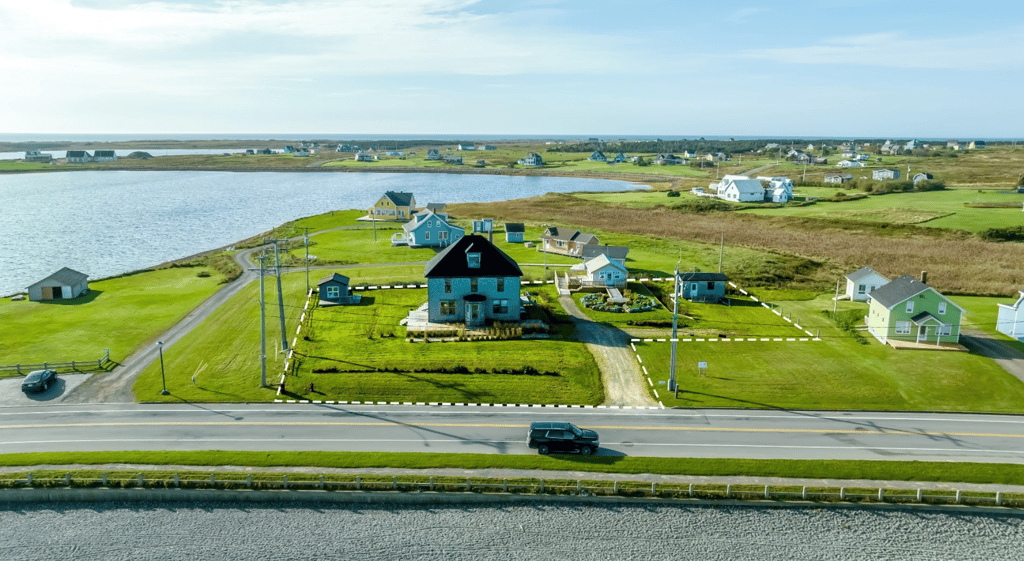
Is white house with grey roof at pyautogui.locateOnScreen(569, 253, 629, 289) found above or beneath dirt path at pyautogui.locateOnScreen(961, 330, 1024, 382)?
above

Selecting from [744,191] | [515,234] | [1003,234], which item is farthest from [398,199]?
[1003,234]

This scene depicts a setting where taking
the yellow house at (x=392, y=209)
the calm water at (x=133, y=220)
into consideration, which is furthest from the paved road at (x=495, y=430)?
the yellow house at (x=392, y=209)

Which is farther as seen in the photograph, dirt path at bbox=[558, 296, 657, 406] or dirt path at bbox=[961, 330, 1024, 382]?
dirt path at bbox=[961, 330, 1024, 382]

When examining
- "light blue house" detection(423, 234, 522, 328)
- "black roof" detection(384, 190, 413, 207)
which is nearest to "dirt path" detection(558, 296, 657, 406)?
"light blue house" detection(423, 234, 522, 328)

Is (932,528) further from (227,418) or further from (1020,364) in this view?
(227,418)

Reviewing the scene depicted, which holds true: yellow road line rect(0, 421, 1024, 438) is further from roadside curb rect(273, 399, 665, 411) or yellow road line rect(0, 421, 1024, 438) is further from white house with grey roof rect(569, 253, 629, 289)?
white house with grey roof rect(569, 253, 629, 289)

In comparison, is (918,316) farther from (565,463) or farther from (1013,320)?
(565,463)
